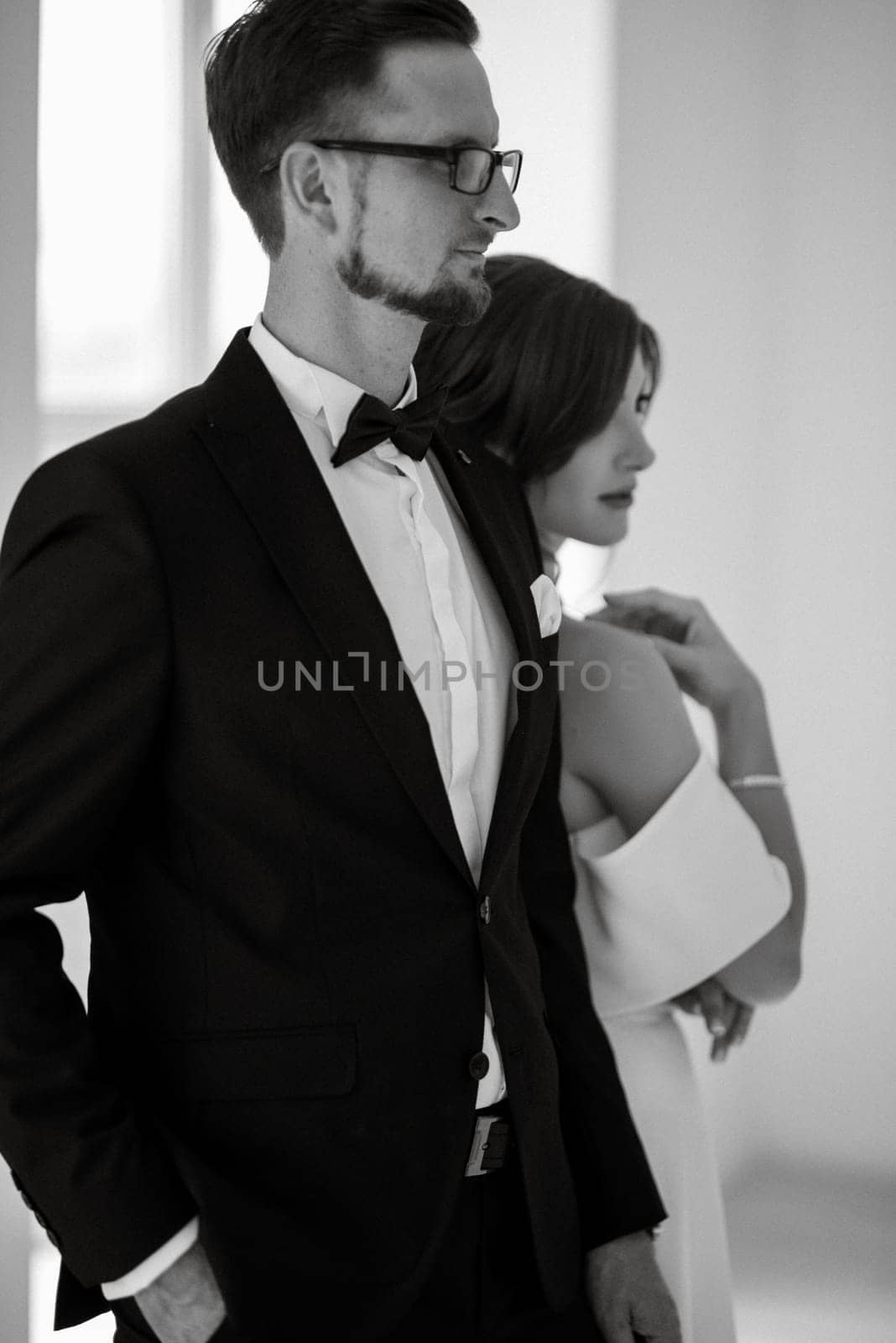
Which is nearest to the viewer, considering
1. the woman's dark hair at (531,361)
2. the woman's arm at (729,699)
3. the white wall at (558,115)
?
the woman's dark hair at (531,361)

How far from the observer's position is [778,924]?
2.08 meters

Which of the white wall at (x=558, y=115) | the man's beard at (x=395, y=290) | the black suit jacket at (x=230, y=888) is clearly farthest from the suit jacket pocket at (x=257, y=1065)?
the white wall at (x=558, y=115)

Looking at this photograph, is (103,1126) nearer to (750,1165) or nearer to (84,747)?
(84,747)

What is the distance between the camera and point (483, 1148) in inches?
58.6

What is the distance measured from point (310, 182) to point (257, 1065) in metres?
0.85

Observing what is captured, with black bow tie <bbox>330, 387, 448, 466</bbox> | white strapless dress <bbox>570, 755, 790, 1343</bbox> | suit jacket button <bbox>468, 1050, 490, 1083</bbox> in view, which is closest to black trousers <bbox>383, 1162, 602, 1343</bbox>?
suit jacket button <bbox>468, 1050, 490, 1083</bbox>

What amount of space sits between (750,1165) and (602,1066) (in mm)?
3147

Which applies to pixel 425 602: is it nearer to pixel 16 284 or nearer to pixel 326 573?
pixel 326 573

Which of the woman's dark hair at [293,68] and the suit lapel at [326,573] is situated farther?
the woman's dark hair at [293,68]

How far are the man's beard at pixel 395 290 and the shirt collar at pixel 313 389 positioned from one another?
0.28ft

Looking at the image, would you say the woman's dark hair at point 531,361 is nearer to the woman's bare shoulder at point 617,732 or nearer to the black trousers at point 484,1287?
the woman's bare shoulder at point 617,732

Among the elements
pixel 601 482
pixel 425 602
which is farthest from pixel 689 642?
pixel 425 602

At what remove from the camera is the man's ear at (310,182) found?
5.04 ft

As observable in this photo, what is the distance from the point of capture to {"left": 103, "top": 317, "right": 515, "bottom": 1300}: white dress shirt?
1512 mm
